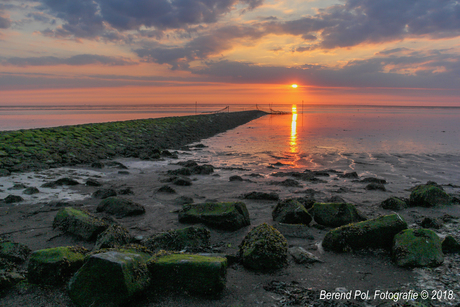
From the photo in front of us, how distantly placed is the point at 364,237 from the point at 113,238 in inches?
147

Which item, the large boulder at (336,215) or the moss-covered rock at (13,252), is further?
the large boulder at (336,215)

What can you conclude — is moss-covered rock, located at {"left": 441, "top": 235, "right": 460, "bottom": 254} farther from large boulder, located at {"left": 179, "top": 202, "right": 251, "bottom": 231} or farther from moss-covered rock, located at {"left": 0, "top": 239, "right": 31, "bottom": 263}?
moss-covered rock, located at {"left": 0, "top": 239, "right": 31, "bottom": 263}

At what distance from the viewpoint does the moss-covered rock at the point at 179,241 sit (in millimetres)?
4145

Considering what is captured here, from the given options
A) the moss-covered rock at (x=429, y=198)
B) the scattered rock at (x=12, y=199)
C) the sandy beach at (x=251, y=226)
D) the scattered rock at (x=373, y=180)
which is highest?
the moss-covered rock at (x=429, y=198)

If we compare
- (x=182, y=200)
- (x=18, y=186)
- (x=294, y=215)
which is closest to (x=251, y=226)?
(x=294, y=215)

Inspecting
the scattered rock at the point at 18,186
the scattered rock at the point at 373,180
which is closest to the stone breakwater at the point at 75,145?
the scattered rock at the point at 18,186

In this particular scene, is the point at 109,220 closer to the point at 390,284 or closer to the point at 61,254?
the point at 61,254

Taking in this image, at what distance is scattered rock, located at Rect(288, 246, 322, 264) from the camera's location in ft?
12.7

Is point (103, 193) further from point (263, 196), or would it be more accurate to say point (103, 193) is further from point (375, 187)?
point (375, 187)

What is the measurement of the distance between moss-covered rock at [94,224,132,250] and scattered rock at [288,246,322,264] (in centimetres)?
251

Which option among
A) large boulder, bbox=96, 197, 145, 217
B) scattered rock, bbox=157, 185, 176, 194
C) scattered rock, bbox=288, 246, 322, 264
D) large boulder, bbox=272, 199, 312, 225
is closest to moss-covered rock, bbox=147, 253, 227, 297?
scattered rock, bbox=288, 246, 322, 264

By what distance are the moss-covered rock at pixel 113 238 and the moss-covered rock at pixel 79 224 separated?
0.34 m

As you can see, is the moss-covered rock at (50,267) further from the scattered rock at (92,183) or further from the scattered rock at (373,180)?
the scattered rock at (373,180)

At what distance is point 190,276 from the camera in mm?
3156
